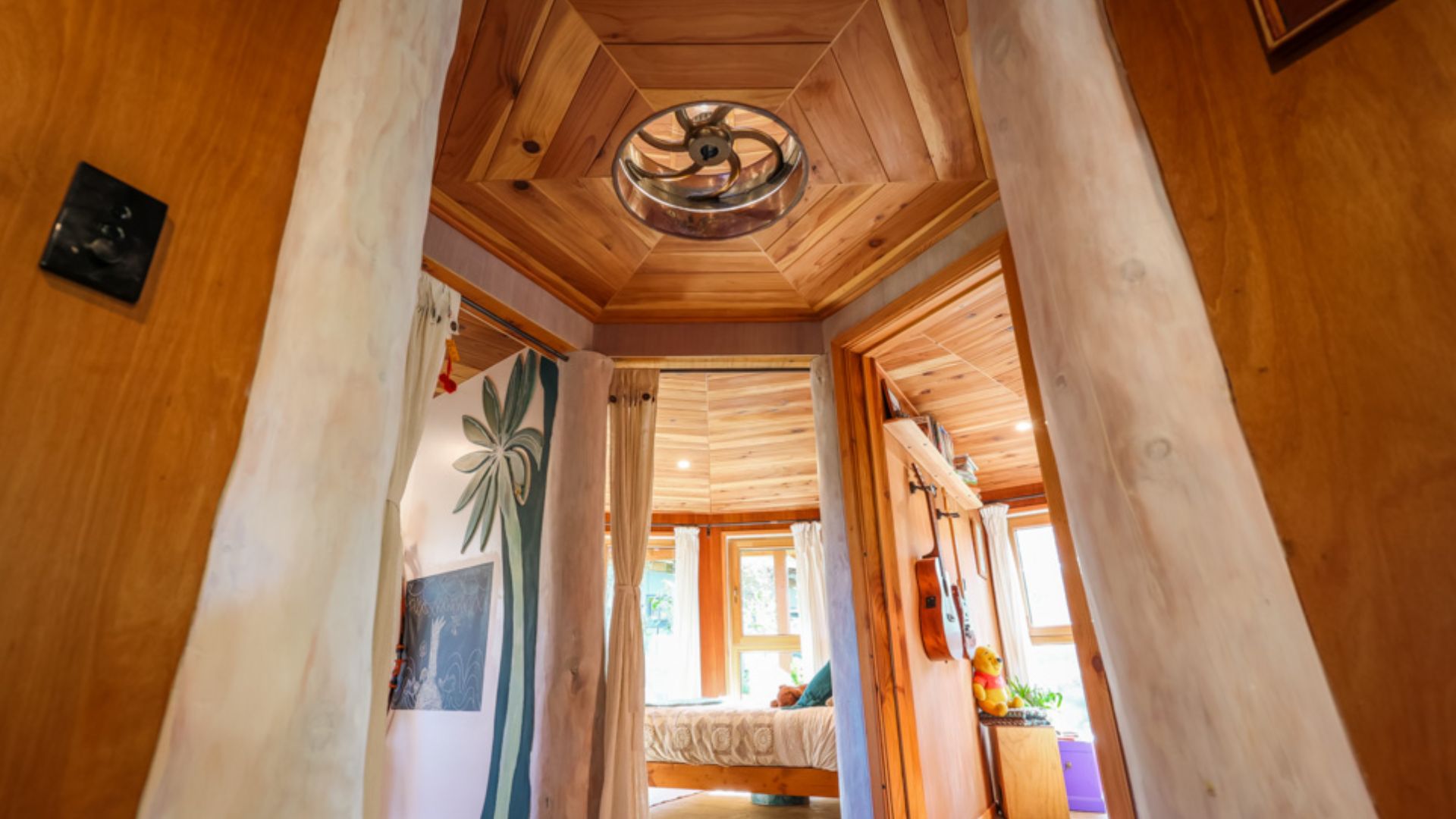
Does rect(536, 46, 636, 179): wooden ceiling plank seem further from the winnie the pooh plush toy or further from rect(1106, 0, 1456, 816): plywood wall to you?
the winnie the pooh plush toy

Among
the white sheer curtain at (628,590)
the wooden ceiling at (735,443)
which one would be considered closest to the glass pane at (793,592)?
the wooden ceiling at (735,443)

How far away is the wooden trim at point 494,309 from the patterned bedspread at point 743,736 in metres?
2.51

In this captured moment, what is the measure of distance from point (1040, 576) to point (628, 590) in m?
4.60

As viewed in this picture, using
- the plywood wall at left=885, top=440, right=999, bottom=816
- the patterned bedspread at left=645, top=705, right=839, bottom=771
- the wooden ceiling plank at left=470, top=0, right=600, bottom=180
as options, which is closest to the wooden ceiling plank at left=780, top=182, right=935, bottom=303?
the plywood wall at left=885, top=440, right=999, bottom=816

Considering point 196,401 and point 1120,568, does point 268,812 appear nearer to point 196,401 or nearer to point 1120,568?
point 196,401

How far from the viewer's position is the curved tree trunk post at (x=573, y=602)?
101 inches

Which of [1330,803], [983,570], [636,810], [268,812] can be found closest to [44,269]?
[268,812]

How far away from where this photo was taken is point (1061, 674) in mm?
5938

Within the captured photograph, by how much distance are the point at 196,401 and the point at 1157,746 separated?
4.16 feet

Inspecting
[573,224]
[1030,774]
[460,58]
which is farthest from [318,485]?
[1030,774]

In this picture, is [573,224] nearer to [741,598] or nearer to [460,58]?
[460,58]

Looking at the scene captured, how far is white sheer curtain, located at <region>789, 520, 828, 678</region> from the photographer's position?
6.75m

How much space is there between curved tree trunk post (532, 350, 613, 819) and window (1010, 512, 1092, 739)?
450 centimetres

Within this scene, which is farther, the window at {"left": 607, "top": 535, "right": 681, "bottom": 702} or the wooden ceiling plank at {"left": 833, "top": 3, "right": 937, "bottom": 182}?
the window at {"left": 607, "top": 535, "right": 681, "bottom": 702}
